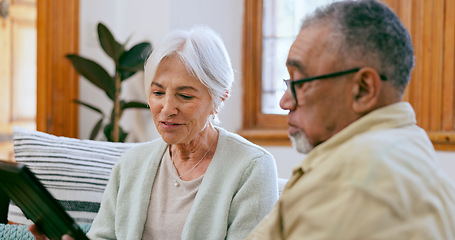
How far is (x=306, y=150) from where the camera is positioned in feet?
3.35

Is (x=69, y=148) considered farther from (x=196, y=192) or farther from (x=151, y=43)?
(x=151, y=43)

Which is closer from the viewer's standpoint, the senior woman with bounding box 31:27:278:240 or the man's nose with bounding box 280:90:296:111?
the man's nose with bounding box 280:90:296:111

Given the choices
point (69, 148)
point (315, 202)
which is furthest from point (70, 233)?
point (69, 148)

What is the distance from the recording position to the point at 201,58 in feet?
5.30

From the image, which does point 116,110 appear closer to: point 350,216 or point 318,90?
point 318,90

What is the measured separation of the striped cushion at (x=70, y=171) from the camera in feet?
6.26

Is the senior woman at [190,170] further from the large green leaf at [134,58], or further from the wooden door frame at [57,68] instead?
the wooden door frame at [57,68]

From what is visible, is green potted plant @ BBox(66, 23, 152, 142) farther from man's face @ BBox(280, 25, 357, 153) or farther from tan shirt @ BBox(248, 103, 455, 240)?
tan shirt @ BBox(248, 103, 455, 240)

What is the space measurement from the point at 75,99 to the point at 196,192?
1736 millimetres

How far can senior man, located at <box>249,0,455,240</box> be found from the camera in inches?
29.1

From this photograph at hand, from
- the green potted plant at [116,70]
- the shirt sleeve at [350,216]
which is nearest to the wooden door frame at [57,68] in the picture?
the green potted plant at [116,70]

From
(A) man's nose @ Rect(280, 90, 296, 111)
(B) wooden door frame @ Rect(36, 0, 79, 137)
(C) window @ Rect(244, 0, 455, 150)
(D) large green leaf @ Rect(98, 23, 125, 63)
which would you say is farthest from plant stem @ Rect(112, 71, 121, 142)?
(A) man's nose @ Rect(280, 90, 296, 111)

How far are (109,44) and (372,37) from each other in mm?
2210

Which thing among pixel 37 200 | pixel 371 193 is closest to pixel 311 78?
pixel 371 193
